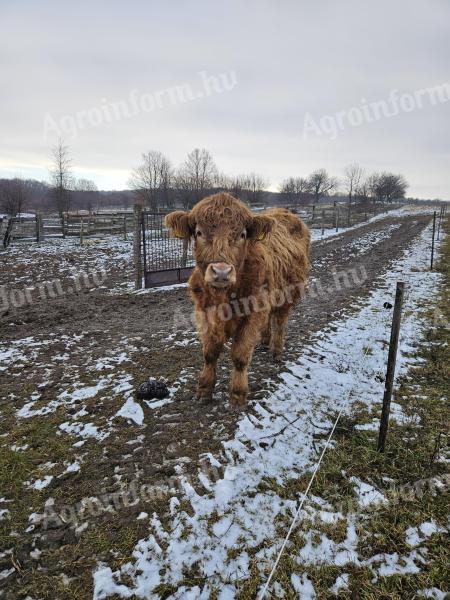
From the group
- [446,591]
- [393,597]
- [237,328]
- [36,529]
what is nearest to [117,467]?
[36,529]

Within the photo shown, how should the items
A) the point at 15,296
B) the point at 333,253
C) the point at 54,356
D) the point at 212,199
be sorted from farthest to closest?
1. the point at 333,253
2. the point at 15,296
3. the point at 54,356
4. the point at 212,199

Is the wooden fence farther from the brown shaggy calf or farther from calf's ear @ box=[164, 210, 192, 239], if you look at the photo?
the brown shaggy calf

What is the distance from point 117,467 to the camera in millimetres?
3055

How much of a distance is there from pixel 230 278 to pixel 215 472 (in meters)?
1.78

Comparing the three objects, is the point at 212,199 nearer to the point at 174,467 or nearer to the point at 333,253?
the point at 174,467

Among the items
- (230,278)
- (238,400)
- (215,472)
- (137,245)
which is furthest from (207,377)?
(137,245)

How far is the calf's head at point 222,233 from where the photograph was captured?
2.98m

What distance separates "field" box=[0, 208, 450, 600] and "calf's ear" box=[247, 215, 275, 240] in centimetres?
204

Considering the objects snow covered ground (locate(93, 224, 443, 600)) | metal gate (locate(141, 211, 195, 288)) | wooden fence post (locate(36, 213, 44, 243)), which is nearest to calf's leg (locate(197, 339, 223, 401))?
snow covered ground (locate(93, 224, 443, 600))

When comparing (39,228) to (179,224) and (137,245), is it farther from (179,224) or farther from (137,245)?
(179,224)

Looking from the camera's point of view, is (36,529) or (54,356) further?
(54,356)

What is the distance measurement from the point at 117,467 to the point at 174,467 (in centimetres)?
54

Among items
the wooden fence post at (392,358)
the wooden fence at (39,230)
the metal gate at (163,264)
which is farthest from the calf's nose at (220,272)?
the wooden fence at (39,230)

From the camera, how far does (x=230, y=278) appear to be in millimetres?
2949
